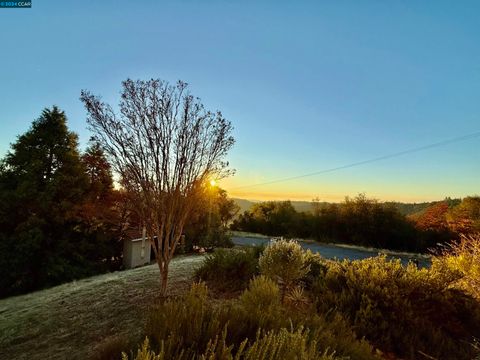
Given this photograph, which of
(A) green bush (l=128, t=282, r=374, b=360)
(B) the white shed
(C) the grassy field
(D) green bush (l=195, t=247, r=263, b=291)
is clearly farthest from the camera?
(B) the white shed

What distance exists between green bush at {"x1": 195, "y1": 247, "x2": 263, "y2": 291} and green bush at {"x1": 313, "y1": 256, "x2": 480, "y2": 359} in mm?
1761

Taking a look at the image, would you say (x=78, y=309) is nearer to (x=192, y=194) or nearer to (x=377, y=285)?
(x=192, y=194)

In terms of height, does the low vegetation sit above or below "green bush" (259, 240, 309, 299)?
below

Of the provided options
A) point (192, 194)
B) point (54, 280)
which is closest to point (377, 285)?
point (192, 194)

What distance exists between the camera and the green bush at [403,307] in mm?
5875

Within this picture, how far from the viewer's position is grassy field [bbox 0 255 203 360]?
205 inches

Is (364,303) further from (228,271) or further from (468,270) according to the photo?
(468,270)

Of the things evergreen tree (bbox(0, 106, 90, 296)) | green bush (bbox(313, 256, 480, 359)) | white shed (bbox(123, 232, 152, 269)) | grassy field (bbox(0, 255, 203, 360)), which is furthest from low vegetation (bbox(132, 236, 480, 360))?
evergreen tree (bbox(0, 106, 90, 296))

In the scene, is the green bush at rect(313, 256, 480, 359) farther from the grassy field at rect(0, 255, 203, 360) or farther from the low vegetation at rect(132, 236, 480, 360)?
the grassy field at rect(0, 255, 203, 360)

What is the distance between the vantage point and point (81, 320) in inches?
252

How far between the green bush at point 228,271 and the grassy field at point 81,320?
611mm

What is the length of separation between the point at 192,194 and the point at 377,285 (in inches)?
183

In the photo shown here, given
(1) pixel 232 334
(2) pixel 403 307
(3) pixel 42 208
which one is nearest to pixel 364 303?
(2) pixel 403 307

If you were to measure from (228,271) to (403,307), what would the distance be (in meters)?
4.10
